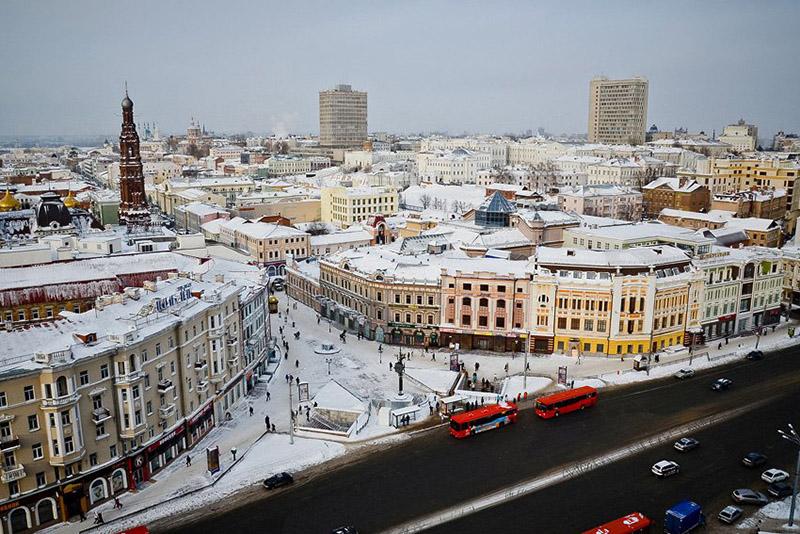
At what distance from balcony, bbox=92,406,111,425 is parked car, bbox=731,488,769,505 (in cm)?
3873

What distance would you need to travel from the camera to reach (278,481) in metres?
42.4

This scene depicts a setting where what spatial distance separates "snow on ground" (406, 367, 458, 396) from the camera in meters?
58.6

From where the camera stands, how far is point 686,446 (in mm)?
46844

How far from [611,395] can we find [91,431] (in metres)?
41.2

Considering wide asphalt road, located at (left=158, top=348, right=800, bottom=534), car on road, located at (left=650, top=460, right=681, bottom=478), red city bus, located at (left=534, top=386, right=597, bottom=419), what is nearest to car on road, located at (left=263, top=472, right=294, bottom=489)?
wide asphalt road, located at (left=158, top=348, right=800, bottom=534)

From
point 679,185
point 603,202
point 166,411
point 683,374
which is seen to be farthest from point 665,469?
point 679,185

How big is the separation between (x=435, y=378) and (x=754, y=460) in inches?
1045

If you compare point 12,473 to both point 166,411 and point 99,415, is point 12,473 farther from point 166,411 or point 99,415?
point 166,411

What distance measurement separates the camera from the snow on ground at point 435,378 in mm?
58625

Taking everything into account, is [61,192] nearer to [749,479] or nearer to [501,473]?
[501,473]

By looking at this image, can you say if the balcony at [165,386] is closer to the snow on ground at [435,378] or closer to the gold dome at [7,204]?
the snow on ground at [435,378]

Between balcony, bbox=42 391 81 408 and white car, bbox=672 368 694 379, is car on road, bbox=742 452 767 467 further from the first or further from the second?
balcony, bbox=42 391 81 408

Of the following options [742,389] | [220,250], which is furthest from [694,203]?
[220,250]

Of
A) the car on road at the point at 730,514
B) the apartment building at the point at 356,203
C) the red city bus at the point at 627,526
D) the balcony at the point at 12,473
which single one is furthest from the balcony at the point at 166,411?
the apartment building at the point at 356,203
